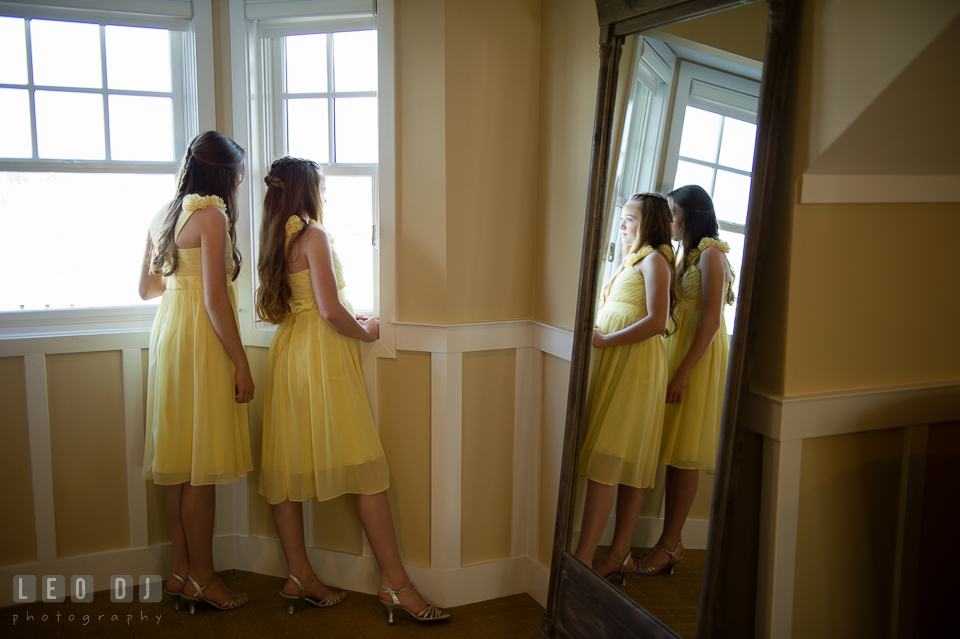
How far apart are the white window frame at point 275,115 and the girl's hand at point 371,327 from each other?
20mm

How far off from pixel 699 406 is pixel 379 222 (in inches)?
53.9

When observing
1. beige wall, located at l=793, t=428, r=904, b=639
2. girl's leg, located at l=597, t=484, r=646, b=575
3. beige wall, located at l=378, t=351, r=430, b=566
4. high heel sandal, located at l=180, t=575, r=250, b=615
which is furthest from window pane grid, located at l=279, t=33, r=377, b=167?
beige wall, located at l=793, t=428, r=904, b=639

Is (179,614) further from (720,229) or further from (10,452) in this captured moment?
(720,229)

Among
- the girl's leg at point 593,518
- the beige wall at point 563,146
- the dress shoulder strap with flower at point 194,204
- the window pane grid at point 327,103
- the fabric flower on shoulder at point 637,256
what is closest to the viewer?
the fabric flower on shoulder at point 637,256

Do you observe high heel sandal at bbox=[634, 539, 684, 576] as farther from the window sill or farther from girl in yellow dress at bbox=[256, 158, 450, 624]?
the window sill

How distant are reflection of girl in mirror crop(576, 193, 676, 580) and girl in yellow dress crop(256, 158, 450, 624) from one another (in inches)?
31.2

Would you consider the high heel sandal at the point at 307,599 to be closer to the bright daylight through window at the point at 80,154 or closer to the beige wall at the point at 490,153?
the beige wall at the point at 490,153

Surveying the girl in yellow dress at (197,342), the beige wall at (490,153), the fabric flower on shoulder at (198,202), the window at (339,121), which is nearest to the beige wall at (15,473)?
the girl in yellow dress at (197,342)

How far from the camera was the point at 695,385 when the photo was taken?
1.71 metres

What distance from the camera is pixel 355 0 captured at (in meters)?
2.52

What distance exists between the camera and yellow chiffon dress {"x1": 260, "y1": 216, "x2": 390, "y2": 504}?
244 cm

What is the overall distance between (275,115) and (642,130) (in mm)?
1577

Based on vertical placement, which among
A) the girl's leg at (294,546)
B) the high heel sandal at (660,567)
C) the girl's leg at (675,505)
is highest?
the girl's leg at (675,505)

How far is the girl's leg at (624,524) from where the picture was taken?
1.91 meters
